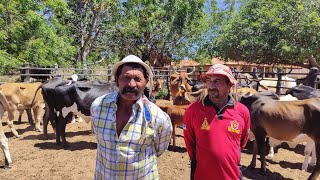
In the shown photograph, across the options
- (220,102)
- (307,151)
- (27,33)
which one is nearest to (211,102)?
(220,102)

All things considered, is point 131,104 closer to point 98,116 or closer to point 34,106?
point 98,116

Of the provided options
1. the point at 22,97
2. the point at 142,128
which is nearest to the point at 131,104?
the point at 142,128

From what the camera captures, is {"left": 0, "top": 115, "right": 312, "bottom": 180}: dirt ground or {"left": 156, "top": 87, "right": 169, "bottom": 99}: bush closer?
{"left": 0, "top": 115, "right": 312, "bottom": 180}: dirt ground

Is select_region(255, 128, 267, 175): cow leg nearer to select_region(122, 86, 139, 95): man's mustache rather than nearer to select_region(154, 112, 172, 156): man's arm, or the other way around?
select_region(154, 112, 172, 156): man's arm

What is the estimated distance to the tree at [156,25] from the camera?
24.2m

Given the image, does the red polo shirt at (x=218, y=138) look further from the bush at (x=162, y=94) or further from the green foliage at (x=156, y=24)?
the green foliage at (x=156, y=24)

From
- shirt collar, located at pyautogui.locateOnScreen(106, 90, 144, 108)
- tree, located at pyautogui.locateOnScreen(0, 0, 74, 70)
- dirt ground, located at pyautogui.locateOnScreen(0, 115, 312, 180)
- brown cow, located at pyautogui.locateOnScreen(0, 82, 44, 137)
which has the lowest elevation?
dirt ground, located at pyautogui.locateOnScreen(0, 115, 312, 180)

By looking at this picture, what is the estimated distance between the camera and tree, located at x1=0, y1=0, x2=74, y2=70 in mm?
12789

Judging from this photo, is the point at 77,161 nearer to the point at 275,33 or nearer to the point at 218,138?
the point at 218,138

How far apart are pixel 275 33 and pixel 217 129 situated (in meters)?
16.3

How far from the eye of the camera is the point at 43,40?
1512 centimetres

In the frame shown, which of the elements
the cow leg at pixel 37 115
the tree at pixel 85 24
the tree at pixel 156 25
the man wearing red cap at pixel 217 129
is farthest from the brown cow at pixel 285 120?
the tree at pixel 156 25

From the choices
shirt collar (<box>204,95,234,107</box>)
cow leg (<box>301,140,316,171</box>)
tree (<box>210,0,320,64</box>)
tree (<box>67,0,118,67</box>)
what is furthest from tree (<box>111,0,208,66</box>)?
shirt collar (<box>204,95,234,107</box>)

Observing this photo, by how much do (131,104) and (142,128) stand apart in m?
0.21
